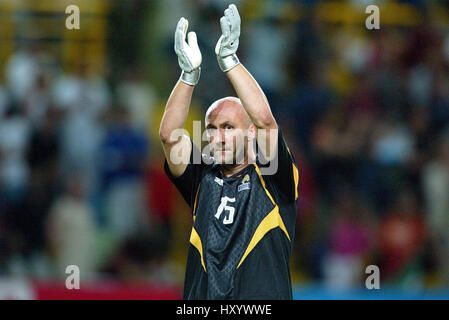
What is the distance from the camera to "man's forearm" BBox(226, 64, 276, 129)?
4.32 m

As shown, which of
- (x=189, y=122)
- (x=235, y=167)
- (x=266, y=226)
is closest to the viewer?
(x=266, y=226)

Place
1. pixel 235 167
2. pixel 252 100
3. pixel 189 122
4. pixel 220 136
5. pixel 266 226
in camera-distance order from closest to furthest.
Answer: pixel 252 100 < pixel 266 226 < pixel 220 136 < pixel 235 167 < pixel 189 122

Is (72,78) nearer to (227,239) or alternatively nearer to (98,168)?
(98,168)

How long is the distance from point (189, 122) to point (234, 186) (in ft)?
13.7

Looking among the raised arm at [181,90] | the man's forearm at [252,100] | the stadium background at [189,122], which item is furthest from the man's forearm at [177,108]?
the stadium background at [189,122]

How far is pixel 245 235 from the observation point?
14.5 ft

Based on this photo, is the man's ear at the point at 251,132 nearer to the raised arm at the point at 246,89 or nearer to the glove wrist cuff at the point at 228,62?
the raised arm at the point at 246,89

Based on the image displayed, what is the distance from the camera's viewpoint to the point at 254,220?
14.6ft

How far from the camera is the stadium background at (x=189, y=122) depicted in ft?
26.2

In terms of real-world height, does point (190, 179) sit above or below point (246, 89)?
below

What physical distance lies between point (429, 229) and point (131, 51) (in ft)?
12.5

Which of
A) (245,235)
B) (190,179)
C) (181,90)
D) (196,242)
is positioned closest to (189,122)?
(190,179)

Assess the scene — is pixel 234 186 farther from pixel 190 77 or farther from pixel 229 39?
pixel 229 39

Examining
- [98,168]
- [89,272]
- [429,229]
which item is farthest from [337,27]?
[89,272]
